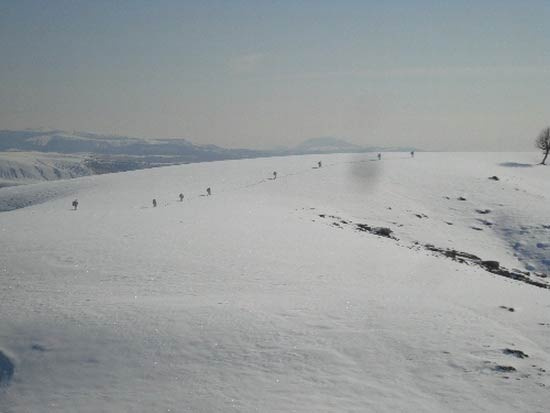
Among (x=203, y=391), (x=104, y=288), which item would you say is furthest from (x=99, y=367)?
(x=104, y=288)

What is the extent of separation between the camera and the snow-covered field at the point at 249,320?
11.5m

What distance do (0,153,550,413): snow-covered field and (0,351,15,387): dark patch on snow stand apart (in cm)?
7

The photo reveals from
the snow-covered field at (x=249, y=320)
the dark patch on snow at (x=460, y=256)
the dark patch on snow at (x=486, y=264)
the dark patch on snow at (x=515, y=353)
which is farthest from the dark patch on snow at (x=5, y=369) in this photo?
the dark patch on snow at (x=486, y=264)

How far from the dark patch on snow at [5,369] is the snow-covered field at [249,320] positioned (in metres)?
0.07

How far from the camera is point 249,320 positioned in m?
14.8

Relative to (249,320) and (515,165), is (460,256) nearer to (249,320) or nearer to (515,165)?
(249,320)

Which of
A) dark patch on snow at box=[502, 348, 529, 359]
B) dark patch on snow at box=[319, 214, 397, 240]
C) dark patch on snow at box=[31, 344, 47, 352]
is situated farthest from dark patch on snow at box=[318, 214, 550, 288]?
dark patch on snow at box=[31, 344, 47, 352]

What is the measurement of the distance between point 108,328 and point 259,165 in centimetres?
5459

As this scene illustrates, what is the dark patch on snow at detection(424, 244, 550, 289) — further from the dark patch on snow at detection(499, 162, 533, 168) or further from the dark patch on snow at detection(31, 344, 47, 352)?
the dark patch on snow at detection(499, 162, 533, 168)

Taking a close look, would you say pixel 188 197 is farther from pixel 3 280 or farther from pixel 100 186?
pixel 3 280

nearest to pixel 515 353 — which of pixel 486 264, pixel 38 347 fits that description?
pixel 38 347

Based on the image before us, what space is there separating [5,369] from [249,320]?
716 centimetres

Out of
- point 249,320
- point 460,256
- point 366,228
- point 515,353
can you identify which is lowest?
point 460,256

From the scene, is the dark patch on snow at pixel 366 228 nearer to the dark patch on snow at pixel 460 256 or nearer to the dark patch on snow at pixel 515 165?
the dark patch on snow at pixel 460 256
